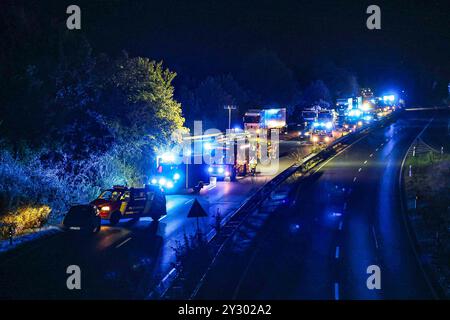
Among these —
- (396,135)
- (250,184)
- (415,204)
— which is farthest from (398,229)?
(396,135)

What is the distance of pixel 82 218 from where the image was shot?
24.3m

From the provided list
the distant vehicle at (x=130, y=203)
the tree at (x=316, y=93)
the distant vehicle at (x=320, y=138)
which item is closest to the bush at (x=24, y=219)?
the distant vehicle at (x=130, y=203)

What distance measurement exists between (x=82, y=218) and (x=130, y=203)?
2.98 meters

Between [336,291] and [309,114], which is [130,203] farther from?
[309,114]

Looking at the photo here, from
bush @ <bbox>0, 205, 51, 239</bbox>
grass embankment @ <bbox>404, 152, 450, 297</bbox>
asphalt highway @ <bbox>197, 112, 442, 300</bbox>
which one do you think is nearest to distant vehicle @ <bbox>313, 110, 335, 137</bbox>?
grass embankment @ <bbox>404, 152, 450, 297</bbox>

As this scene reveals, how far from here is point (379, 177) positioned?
41719 mm

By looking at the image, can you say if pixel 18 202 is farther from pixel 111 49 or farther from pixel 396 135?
pixel 396 135

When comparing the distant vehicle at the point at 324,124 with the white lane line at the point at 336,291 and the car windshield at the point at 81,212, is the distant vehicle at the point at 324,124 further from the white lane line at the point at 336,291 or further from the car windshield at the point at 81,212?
the white lane line at the point at 336,291

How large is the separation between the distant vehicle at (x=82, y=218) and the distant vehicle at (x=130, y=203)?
131 cm

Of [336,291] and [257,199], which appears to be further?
[257,199]

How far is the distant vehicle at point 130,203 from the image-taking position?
1028 inches

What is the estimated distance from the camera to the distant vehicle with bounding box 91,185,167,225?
85.7ft

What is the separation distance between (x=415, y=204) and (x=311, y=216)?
22.6 feet

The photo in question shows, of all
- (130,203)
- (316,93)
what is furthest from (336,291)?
(316,93)
